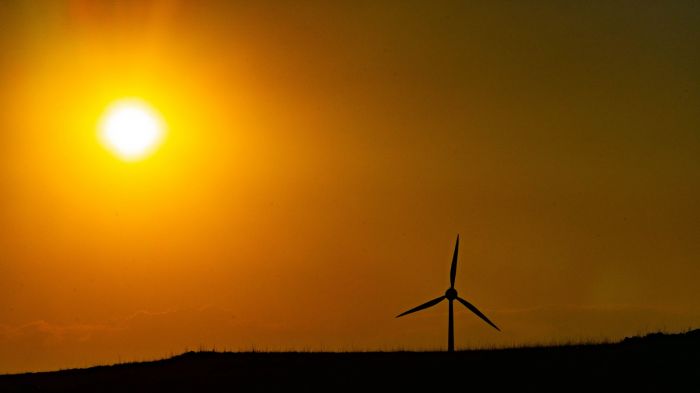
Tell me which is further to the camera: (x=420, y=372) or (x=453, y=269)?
(x=453, y=269)

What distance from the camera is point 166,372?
3937 inches

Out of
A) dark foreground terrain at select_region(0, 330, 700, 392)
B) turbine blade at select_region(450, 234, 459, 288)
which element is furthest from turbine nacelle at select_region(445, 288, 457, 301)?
dark foreground terrain at select_region(0, 330, 700, 392)

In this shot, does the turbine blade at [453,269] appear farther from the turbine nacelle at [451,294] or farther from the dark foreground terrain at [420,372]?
the dark foreground terrain at [420,372]

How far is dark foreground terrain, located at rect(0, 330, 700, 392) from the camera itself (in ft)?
290

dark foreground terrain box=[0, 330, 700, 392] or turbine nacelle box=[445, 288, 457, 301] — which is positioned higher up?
turbine nacelle box=[445, 288, 457, 301]

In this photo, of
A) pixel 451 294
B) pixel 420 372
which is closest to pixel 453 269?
pixel 451 294

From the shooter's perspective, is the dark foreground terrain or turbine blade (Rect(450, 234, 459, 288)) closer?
the dark foreground terrain

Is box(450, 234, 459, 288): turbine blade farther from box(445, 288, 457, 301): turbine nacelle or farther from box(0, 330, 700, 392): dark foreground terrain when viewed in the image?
box(0, 330, 700, 392): dark foreground terrain

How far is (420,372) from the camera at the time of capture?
93.0 metres

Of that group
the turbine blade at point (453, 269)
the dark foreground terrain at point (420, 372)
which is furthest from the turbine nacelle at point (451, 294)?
the dark foreground terrain at point (420, 372)

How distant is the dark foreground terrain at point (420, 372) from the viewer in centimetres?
8825

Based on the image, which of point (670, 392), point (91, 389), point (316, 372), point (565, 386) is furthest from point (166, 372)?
point (670, 392)

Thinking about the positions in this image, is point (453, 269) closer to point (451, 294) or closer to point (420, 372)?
point (451, 294)

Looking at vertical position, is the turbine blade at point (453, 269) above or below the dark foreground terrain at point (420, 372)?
above
